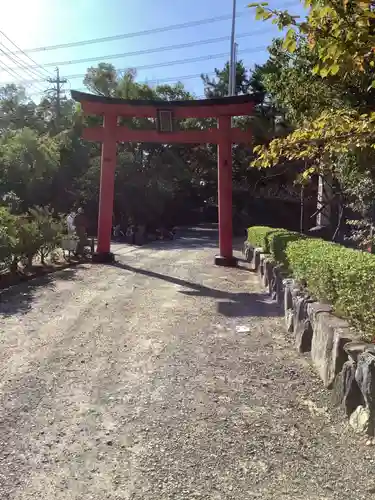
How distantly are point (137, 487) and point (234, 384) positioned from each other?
5.32ft

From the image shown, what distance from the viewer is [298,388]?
3852 millimetres

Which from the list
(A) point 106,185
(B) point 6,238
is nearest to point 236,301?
(B) point 6,238

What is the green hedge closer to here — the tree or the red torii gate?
the tree

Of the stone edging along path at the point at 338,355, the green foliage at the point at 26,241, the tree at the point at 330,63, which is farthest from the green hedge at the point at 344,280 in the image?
the green foliage at the point at 26,241

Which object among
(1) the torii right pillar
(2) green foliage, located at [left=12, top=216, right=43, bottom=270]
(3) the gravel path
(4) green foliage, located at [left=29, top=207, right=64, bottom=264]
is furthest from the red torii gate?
(3) the gravel path

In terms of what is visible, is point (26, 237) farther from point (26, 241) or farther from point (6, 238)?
point (6, 238)

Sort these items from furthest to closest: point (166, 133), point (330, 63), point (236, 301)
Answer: point (166, 133), point (236, 301), point (330, 63)

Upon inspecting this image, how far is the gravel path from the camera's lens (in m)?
2.52

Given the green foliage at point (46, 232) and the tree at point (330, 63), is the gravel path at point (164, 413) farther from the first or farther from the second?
the green foliage at point (46, 232)

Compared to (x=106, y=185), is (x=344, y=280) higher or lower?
lower

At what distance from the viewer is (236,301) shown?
770 cm

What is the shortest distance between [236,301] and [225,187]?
5390 mm

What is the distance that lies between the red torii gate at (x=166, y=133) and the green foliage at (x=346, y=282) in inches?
289

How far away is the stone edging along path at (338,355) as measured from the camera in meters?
2.92
